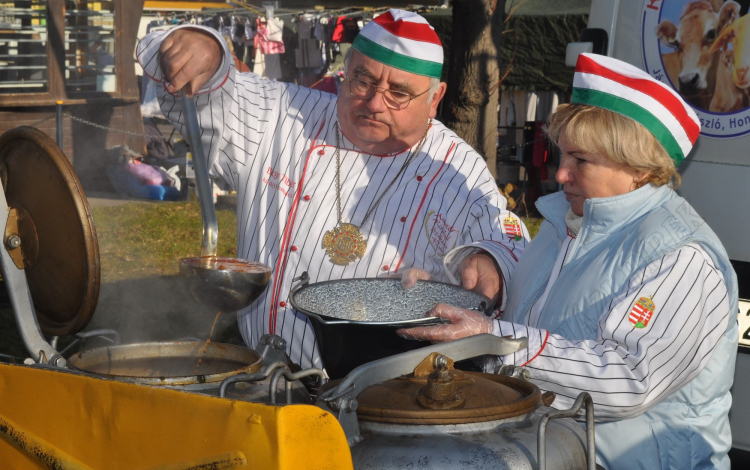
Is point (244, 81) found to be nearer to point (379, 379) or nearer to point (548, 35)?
point (379, 379)

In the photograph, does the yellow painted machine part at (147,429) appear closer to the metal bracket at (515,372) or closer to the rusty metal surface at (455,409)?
the rusty metal surface at (455,409)

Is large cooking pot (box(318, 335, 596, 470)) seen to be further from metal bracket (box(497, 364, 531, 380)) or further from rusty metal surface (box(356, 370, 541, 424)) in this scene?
metal bracket (box(497, 364, 531, 380))

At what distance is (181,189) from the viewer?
10.6 metres

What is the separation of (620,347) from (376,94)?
1.34 m

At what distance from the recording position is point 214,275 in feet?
7.60

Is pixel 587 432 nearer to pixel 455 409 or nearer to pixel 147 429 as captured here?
pixel 455 409

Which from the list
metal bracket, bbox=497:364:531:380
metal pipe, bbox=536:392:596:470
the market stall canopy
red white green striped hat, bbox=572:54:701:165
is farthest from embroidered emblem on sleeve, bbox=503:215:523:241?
the market stall canopy

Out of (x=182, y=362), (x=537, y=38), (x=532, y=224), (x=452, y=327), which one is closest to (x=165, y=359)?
(x=182, y=362)

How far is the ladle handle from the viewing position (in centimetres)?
250

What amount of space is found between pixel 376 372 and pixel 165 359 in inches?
31.1

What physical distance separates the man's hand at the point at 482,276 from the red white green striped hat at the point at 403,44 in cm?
73

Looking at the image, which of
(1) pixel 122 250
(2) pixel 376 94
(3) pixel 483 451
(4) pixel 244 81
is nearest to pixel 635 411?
(3) pixel 483 451

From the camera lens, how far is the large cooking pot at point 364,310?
1755mm

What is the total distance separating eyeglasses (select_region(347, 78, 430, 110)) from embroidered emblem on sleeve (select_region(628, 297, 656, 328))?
4.13 feet
